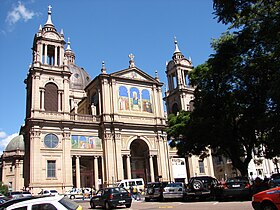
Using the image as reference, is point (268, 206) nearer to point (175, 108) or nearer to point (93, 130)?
point (93, 130)

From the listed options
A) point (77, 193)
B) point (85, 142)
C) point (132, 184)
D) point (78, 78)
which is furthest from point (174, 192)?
point (78, 78)

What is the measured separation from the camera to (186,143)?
95.6 feet

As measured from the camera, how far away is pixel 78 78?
75.2 meters

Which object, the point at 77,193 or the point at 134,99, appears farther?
the point at 134,99

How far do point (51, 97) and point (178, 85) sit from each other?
2535cm

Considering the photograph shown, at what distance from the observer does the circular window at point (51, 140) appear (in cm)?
4091

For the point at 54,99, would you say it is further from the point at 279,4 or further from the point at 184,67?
the point at 279,4

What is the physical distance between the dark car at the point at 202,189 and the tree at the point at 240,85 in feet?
16.5

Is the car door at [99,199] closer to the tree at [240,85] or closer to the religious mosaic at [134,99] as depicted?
the tree at [240,85]

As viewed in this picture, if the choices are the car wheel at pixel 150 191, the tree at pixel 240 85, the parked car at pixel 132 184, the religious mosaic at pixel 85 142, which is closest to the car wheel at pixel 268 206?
the tree at pixel 240 85

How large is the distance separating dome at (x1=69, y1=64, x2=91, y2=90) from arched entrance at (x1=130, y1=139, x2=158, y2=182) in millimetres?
28626

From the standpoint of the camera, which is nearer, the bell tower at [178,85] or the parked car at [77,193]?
the parked car at [77,193]

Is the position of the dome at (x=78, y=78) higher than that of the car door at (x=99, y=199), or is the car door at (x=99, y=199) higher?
the dome at (x=78, y=78)

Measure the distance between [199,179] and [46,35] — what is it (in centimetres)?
3654
